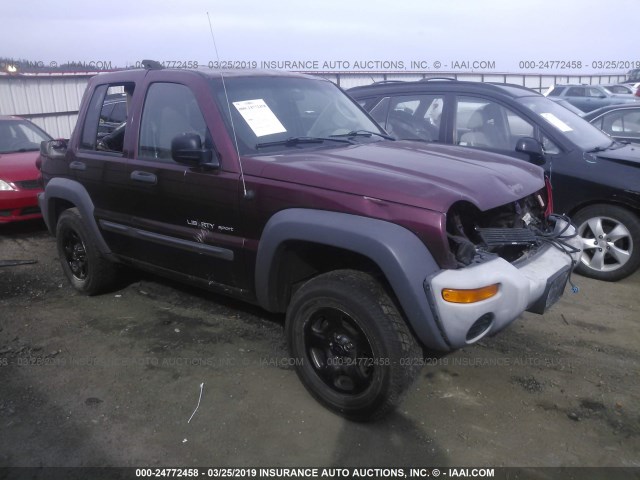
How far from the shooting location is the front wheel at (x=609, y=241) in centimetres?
490

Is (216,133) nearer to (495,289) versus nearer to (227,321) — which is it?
(227,321)

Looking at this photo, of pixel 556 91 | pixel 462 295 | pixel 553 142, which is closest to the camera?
pixel 462 295

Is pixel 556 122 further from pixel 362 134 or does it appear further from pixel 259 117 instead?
pixel 259 117

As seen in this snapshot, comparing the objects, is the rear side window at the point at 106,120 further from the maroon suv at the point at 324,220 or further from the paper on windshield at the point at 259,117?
the paper on windshield at the point at 259,117

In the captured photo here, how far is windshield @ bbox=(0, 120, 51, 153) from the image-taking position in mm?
7996

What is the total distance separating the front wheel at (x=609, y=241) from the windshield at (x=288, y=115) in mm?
2290

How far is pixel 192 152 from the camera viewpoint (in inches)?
130

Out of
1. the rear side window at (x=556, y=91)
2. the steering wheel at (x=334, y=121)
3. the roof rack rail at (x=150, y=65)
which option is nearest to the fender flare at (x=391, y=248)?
the steering wheel at (x=334, y=121)

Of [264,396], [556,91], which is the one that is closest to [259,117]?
[264,396]

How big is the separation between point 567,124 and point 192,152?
157 inches

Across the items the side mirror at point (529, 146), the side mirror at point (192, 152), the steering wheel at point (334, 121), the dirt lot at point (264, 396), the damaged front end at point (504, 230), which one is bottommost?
the dirt lot at point (264, 396)

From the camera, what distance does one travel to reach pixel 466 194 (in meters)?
2.79

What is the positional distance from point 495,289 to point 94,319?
10.7ft

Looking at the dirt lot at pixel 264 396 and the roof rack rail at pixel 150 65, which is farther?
the roof rack rail at pixel 150 65
